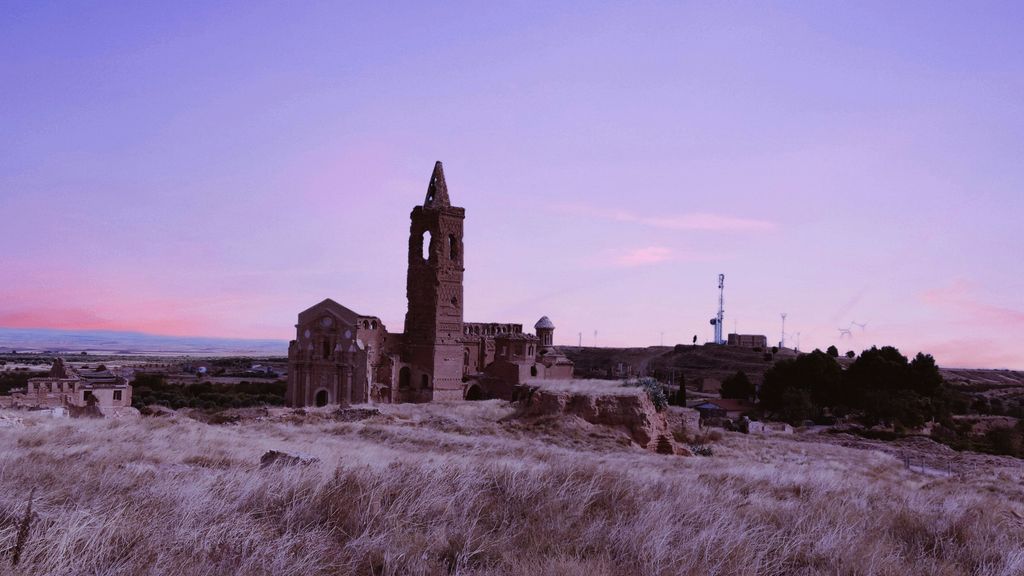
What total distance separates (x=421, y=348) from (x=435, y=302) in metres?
3.44

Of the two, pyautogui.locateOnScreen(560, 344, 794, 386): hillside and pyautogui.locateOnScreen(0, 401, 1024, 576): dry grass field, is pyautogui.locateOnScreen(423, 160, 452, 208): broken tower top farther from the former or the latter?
pyautogui.locateOnScreen(560, 344, 794, 386): hillside

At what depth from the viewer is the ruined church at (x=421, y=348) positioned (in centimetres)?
4538

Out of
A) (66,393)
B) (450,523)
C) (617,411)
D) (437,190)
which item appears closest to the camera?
(450,523)

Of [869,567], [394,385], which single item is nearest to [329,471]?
[869,567]

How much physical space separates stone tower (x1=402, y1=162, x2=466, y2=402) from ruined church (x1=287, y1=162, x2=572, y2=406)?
0.24ft

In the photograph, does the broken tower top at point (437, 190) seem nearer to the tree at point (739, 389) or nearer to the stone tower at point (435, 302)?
the stone tower at point (435, 302)

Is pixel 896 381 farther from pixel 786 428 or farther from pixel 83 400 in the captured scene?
pixel 83 400

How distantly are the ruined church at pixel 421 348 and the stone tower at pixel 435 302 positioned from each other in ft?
0.24

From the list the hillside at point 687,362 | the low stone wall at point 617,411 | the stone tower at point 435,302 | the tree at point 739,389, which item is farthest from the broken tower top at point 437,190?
the hillside at point 687,362

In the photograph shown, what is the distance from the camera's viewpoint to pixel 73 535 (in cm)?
419

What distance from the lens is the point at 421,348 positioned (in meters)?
48.2

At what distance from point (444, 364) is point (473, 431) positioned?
79.3 feet

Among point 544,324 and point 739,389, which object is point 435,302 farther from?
point 739,389

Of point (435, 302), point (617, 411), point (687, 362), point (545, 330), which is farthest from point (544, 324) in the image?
point (687, 362)
